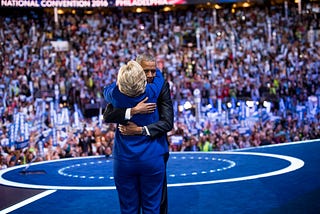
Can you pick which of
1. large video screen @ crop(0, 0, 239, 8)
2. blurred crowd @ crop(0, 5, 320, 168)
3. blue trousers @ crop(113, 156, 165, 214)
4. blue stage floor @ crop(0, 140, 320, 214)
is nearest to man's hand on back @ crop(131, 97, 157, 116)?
blue trousers @ crop(113, 156, 165, 214)

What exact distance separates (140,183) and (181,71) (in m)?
17.6

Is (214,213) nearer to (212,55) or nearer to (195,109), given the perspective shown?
(195,109)

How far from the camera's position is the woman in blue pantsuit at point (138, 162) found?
14.9ft

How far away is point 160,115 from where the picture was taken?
15.7 ft

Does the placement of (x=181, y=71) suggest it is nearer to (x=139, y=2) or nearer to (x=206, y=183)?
(x=139, y=2)

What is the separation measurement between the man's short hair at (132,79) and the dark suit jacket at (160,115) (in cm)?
23

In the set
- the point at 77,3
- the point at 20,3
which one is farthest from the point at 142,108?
the point at 77,3

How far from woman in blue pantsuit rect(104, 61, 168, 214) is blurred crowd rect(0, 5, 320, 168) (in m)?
8.39

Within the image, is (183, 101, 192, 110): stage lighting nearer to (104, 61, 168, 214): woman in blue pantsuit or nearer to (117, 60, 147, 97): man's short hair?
(104, 61, 168, 214): woman in blue pantsuit

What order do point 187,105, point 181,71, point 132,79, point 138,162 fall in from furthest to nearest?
1. point 181,71
2. point 187,105
3. point 138,162
4. point 132,79

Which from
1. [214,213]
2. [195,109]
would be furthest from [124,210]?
[195,109]

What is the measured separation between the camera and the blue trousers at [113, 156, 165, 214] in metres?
4.56

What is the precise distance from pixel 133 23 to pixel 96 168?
56.1 feet

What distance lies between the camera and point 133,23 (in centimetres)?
2677
